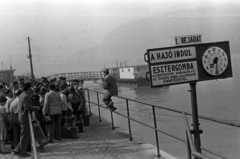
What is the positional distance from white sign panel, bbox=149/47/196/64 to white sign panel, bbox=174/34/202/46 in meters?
0.08

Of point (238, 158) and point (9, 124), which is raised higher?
point (9, 124)

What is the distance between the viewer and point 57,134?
695 centimetres

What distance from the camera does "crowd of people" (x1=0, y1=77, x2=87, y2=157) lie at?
18.7 feet

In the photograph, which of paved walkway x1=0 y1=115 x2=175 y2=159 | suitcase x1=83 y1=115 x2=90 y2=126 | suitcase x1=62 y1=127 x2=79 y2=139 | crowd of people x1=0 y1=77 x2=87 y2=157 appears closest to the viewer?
paved walkway x1=0 y1=115 x2=175 y2=159

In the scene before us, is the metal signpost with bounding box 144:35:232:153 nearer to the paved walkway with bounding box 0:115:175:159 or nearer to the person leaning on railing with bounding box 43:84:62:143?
the paved walkway with bounding box 0:115:175:159

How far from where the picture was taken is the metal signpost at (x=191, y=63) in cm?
346

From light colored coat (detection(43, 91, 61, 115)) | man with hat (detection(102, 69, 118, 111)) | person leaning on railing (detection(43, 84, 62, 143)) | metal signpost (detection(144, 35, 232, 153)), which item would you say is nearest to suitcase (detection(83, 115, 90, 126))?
man with hat (detection(102, 69, 118, 111))

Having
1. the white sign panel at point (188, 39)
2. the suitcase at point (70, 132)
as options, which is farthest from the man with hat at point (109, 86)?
the white sign panel at point (188, 39)

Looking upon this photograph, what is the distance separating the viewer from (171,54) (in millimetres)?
3484

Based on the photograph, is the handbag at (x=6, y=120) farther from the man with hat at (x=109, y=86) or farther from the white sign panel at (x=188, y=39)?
the white sign panel at (x=188, y=39)

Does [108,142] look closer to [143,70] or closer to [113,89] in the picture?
[113,89]

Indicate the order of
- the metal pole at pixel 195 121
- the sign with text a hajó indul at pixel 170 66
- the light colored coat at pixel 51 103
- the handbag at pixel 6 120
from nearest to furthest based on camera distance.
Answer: the sign with text a hajó indul at pixel 170 66 → the metal pole at pixel 195 121 → the handbag at pixel 6 120 → the light colored coat at pixel 51 103

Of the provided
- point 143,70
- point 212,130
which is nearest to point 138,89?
point 143,70

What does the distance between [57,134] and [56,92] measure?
956 millimetres
